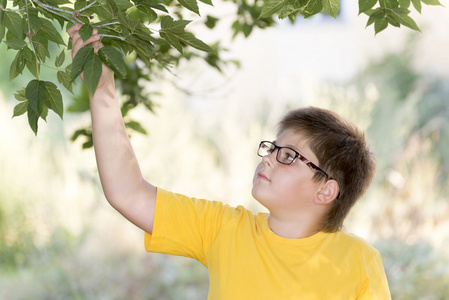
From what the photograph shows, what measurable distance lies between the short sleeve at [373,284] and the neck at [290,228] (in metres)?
0.13

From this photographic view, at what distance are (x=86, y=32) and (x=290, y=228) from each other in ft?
1.85

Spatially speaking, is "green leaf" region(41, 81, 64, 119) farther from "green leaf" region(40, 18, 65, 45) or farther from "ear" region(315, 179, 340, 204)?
"ear" region(315, 179, 340, 204)

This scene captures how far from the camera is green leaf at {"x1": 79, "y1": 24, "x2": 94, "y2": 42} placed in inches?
31.4

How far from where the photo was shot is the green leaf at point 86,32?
2.62 ft

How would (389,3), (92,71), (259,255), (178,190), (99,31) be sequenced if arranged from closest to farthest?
1. (92,71)
2. (99,31)
3. (389,3)
4. (259,255)
5. (178,190)

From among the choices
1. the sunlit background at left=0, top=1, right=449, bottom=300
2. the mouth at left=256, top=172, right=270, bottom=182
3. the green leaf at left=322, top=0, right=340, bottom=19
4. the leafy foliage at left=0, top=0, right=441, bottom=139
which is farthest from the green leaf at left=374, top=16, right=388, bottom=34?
the sunlit background at left=0, top=1, right=449, bottom=300

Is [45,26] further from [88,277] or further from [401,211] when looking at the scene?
[401,211]

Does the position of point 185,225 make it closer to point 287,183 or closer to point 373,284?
point 287,183

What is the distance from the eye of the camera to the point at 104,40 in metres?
0.92

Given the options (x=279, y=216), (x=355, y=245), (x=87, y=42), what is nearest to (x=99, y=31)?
(x=87, y=42)

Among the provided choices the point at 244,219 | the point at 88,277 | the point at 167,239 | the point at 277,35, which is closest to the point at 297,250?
the point at 244,219

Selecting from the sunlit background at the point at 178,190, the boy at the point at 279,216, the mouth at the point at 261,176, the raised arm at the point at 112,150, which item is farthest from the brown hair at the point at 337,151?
the sunlit background at the point at 178,190

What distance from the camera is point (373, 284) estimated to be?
Result: 107 cm

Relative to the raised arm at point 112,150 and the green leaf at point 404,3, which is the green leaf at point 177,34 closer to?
the raised arm at point 112,150
